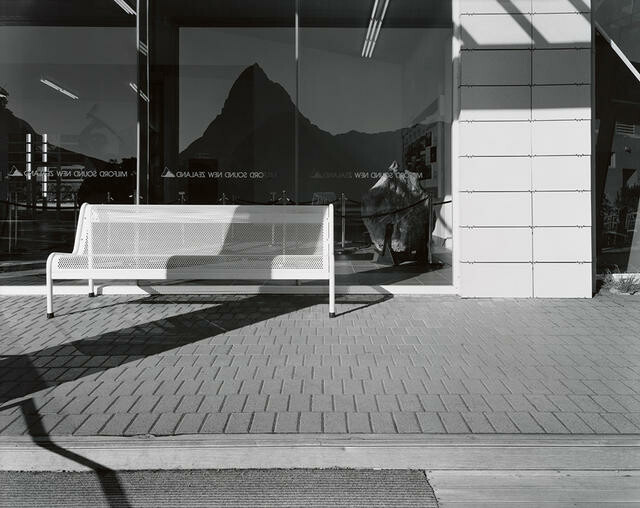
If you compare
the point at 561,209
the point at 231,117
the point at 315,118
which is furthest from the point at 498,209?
the point at 231,117

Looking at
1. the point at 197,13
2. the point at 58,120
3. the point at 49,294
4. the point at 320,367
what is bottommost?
the point at 320,367

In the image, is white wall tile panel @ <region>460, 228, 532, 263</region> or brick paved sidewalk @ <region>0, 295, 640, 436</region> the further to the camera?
white wall tile panel @ <region>460, 228, 532, 263</region>

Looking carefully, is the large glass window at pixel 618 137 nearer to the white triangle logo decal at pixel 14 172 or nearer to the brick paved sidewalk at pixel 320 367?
the brick paved sidewalk at pixel 320 367

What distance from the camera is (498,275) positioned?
848cm

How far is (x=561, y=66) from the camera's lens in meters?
8.41

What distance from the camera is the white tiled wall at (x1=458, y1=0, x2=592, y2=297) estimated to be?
27.5 ft

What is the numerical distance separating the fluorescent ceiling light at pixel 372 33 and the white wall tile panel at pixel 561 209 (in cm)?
313

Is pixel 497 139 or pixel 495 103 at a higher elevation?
pixel 495 103

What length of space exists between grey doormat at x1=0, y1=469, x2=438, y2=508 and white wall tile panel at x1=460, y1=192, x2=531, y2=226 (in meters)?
5.13

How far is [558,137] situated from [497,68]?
1.05 m

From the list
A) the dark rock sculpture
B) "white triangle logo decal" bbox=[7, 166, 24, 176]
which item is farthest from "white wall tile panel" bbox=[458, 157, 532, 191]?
"white triangle logo decal" bbox=[7, 166, 24, 176]

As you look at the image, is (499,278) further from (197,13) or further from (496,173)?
(197,13)

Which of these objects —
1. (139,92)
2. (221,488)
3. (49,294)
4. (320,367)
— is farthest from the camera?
(139,92)

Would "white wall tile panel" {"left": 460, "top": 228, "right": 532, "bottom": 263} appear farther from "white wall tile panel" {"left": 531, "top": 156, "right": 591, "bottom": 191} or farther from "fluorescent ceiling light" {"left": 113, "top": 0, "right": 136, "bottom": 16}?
"fluorescent ceiling light" {"left": 113, "top": 0, "right": 136, "bottom": 16}
